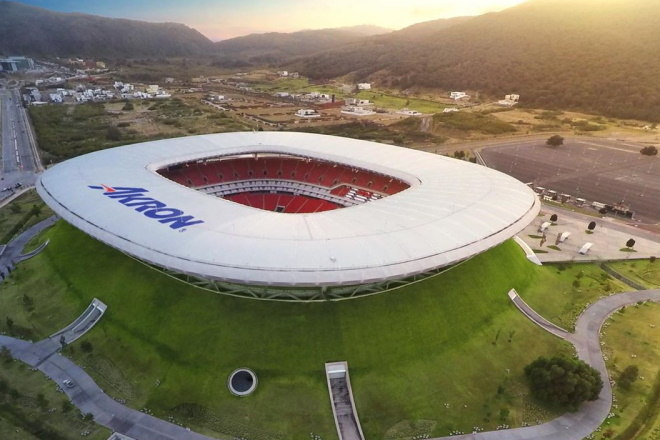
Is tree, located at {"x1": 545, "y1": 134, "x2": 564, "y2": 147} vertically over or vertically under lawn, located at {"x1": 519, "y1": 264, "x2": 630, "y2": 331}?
over

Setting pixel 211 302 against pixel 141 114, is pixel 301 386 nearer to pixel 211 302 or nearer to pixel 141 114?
pixel 211 302

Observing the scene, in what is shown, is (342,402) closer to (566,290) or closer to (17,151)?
(566,290)

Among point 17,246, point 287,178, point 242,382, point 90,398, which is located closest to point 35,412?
point 90,398

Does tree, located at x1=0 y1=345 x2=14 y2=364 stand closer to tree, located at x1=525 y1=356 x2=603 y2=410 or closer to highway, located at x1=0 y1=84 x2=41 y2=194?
tree, located at x1=525 y1=356 x2=603 y2=410

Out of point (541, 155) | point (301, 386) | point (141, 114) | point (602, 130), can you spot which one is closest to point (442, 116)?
point (541, 155)

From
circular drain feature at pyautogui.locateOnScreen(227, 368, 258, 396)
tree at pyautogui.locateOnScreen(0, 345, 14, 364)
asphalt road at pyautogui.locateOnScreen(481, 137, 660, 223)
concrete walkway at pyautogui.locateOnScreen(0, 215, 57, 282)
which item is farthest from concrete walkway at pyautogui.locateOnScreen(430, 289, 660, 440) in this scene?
concrete walkway at pyautogui.locateOnScreen(0, 215, 57, 282)

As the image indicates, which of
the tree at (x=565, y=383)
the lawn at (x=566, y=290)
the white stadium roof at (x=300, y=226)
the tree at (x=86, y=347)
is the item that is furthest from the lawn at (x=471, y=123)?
the tree at (x=86, y=347)
